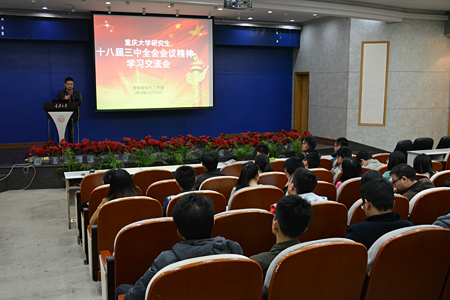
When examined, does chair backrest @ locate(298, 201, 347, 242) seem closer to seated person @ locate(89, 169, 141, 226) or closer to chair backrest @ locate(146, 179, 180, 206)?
seated person @ locate(89, 169, 141, 226)

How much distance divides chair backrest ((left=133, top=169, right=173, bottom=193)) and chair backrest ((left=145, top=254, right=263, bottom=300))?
300cm

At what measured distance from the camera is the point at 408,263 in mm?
2100

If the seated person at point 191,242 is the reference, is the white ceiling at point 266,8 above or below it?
above

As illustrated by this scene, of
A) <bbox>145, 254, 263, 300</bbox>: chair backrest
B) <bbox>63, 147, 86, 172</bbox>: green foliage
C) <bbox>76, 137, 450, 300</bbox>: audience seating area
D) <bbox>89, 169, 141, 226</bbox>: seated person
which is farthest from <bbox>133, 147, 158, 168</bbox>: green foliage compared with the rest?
<bbox>145, 254, 263, 300</bbox>: chair backrest

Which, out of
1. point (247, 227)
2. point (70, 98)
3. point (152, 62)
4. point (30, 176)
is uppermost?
point (152, 62)

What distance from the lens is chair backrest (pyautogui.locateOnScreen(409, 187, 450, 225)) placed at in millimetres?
3141

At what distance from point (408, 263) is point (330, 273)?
0.48m

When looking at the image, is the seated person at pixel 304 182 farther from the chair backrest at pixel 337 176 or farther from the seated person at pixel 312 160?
the seated person at pixel 312 160

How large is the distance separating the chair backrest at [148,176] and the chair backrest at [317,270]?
292cm

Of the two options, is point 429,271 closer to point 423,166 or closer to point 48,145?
point 423,166

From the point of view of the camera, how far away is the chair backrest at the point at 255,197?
3.21m

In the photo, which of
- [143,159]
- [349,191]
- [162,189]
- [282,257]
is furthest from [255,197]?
[143,159]

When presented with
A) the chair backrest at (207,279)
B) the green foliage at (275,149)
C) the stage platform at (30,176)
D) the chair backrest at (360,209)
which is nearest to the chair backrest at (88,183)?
the chair backrest at (360,209)

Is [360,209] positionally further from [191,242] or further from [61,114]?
[61,114]
